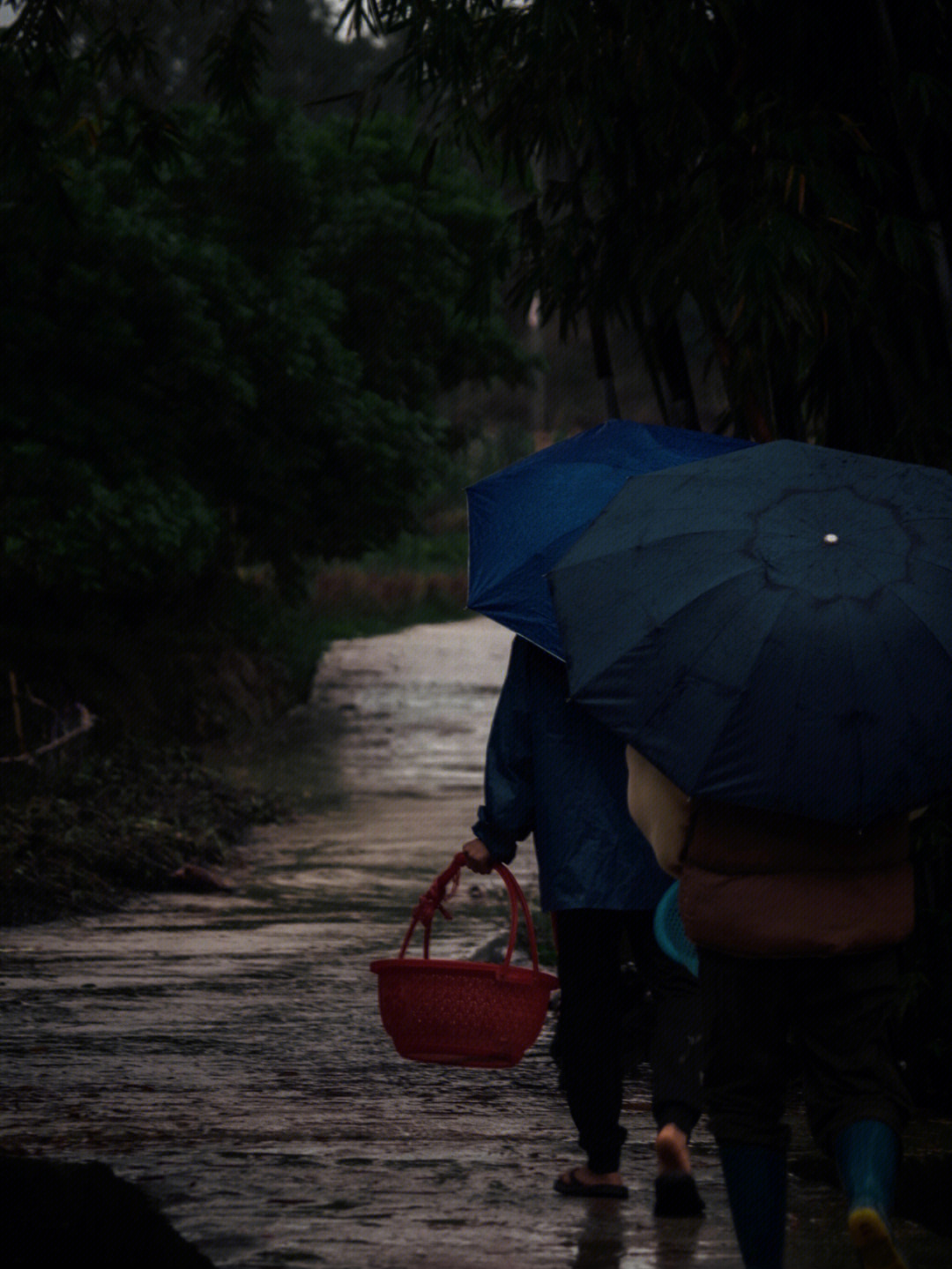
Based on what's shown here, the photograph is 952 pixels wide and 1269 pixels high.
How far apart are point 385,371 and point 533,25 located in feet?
55.3

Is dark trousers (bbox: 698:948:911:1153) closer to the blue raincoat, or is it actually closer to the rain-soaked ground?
the rain-soaked ground

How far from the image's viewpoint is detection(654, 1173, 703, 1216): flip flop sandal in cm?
506

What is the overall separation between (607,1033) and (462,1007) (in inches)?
14.8

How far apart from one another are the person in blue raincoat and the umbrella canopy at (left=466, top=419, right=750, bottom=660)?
0.40 ft

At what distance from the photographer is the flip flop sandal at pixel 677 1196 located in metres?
5.06

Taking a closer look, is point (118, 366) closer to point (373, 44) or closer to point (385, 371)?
point (385, 371)

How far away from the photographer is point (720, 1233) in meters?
4.94

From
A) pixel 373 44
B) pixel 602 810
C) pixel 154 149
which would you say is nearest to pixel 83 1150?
pixel 602 810

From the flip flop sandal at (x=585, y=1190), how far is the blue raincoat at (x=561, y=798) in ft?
2.29

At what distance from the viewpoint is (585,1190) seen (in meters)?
5.24

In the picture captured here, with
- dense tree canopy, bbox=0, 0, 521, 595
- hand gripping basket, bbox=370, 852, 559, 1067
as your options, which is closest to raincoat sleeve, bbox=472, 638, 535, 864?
hand gripping basket, bbox=370, 852, 559, 1067

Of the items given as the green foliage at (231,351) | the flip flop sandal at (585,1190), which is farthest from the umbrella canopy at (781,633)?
the green foliage at (231,351)

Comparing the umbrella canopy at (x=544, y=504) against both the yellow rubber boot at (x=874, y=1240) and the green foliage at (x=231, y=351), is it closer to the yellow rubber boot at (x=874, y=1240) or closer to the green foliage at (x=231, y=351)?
A: the yellow rubber boot at (x=874, y=1240)

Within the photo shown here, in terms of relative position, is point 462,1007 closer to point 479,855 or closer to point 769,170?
point 479,855
